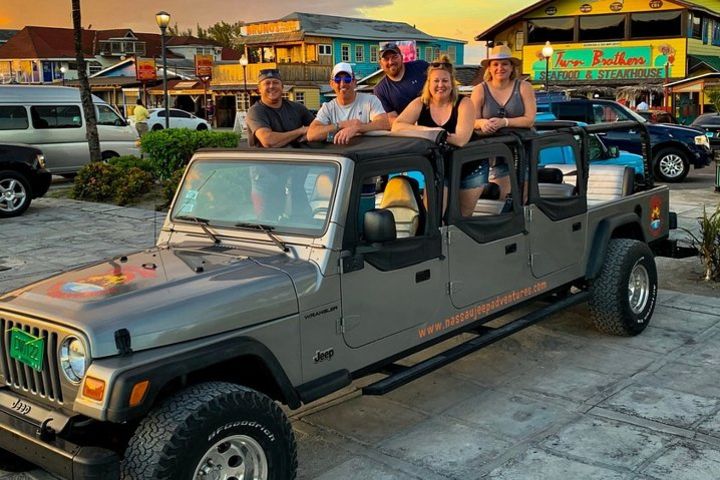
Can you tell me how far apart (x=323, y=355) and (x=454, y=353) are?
1131 millimetres

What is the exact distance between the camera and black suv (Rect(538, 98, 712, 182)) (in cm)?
1634

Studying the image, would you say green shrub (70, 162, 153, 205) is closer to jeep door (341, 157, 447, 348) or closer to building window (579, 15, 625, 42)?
jeep door (341, 157, 447, 348)

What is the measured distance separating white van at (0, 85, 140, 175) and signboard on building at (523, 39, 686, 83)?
90.5ft

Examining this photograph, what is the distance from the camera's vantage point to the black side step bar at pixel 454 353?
4.40 meters

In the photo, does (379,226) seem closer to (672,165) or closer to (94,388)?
(94,388)

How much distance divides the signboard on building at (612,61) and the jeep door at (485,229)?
110ft

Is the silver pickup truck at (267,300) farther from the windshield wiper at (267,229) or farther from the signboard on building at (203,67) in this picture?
the signboard on building at (203,67)

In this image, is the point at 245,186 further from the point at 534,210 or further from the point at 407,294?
the point at 534,210

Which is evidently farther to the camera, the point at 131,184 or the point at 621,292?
the point at 131,184

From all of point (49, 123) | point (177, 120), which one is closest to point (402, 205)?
point (49, 123)

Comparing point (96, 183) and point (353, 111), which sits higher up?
point (353, 111)

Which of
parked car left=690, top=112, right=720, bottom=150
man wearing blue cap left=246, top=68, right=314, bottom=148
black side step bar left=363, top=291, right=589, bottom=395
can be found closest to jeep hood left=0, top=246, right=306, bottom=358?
black side step bar left=363, top=291, right=589, bottom=395

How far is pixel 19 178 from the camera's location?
1332 cm

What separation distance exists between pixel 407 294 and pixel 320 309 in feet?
2.31
